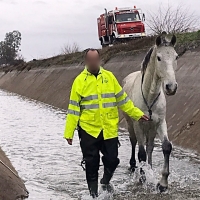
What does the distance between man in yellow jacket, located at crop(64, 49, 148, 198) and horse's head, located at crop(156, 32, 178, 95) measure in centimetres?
76

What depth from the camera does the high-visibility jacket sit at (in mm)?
7277

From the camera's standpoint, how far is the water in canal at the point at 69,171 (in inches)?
328

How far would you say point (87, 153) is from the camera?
7.46 meters

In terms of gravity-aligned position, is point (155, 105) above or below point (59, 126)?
above

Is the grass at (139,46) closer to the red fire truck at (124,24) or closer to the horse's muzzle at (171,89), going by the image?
the red fire truck at (124,24)

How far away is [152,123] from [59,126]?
9886 millimetres

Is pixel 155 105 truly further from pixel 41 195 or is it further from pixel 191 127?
pixel 191 127

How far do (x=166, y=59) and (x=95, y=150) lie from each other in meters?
1.84

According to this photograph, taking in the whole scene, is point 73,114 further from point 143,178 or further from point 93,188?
point 143,178

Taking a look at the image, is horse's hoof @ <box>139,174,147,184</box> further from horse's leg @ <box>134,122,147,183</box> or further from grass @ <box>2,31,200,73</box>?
grass @ <box>2,31,200,73</box>

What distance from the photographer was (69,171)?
33.7 feet

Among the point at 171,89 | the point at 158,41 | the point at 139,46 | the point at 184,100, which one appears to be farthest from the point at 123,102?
the point at 139,46

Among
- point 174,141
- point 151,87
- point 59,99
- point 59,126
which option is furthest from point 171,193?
point 59,99

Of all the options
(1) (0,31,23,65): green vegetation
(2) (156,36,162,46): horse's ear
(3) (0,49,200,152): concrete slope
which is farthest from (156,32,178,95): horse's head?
(1) (0,31,23,65): green vegetation
